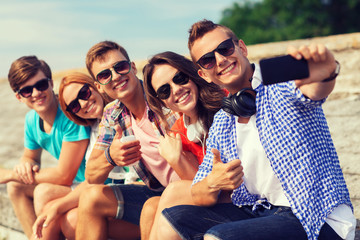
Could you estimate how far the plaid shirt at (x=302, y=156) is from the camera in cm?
213

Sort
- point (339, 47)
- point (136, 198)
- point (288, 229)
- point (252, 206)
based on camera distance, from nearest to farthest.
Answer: point (288, 229) < point (252, 206) < point (136, 198) < point (339, 47)

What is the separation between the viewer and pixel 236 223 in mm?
2176

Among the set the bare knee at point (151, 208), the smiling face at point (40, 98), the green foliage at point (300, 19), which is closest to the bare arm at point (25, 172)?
the smiling face at point (40, 98)

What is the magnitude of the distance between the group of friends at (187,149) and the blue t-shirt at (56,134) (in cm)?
1

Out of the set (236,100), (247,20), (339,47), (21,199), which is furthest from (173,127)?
(247,20)

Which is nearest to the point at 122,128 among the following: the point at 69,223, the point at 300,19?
the point at 69,223

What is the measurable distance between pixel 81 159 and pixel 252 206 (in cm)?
164

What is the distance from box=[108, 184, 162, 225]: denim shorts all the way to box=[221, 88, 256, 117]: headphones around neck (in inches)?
44.9

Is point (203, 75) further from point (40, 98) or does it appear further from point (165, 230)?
point (40, 98)

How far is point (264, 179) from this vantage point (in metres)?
2.32

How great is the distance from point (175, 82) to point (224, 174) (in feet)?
2.39

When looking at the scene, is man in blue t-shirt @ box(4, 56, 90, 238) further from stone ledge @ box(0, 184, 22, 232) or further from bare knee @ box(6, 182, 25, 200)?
stone ledge @ box(0, 184, 22, 232)

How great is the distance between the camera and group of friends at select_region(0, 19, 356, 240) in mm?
2146

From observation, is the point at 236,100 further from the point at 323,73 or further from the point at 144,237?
the point at 144,237
